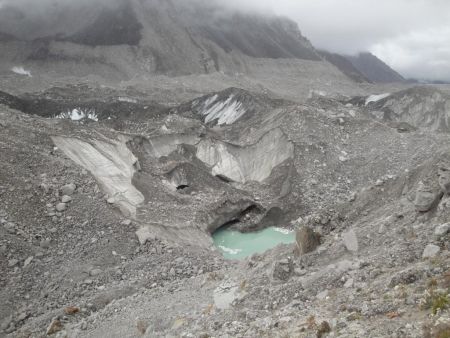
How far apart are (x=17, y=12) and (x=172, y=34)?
34.2 m

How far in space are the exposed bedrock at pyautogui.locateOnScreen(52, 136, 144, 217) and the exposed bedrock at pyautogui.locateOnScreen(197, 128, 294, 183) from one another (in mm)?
5988

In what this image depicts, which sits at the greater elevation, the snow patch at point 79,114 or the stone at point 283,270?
the stone at point 283,270

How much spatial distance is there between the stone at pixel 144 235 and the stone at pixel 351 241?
813 centimetres

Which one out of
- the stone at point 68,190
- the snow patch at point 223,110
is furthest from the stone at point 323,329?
the snow patch at point 223,110

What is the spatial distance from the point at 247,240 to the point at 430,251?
1372cm

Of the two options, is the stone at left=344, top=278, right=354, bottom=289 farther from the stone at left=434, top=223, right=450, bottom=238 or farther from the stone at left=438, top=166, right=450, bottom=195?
the stone at left=438, top=166, right=450, bottom=195

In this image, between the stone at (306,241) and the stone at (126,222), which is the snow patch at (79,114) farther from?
the stone at (306,241)

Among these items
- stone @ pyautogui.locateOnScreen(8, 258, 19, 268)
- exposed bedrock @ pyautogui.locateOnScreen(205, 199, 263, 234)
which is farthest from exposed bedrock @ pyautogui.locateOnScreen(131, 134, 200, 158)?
stone @ pyautogui.locateOnScreen(8, 258, 19, 268)

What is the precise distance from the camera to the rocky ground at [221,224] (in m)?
9.50

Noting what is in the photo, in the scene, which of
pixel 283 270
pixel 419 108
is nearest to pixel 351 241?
pixel 283 270

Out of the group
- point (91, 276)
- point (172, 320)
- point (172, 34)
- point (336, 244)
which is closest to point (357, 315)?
point (336, 244)

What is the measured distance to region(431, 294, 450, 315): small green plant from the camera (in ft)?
23.1

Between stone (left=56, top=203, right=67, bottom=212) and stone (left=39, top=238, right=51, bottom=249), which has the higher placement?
stone (left=56, top=203, right=67, bottom=212)

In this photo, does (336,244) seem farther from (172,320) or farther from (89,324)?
(89,324)
